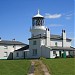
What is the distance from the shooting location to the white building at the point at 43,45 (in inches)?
2371

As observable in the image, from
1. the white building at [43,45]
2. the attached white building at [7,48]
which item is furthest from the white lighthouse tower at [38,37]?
the attached white building at [7,48]

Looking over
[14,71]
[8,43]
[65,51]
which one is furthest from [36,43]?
[14,71]

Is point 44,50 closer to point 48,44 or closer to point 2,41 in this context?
point 48,44

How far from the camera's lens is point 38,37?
62969mm

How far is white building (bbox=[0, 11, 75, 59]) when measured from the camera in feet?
198

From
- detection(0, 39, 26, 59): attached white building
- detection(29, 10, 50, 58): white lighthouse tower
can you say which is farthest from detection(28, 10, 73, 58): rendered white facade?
detection(0, 39, 26, 59): attached white building

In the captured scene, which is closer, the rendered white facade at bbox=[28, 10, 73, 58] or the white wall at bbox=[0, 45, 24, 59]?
the rendered white facade at bbox=[28, 10, 73, 58]

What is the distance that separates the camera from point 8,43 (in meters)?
72.6

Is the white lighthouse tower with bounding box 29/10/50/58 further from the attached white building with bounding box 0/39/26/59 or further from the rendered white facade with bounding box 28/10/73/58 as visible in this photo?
the attached white building with bounding box 0/39/26/59

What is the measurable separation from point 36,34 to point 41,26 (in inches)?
91.3

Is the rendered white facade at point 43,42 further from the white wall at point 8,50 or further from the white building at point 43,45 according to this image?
the white wall at point 8,50

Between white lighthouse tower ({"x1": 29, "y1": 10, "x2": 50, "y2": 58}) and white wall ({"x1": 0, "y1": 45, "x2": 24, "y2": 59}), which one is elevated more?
white lighthouse tower ({"x1": 29, "y1": 10, "x2": 50, "y2": 58})

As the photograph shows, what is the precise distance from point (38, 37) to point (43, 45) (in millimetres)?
2437

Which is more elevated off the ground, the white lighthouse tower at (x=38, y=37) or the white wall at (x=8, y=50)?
the white lighthouse tower at (x=38, y=37)
